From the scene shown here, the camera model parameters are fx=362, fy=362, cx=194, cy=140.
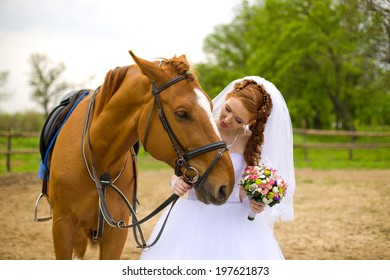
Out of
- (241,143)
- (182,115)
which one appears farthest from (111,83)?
(241,143)

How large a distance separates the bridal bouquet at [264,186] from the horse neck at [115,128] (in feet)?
2.90

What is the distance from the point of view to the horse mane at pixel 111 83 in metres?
2.72

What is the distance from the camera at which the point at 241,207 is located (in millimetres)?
2844

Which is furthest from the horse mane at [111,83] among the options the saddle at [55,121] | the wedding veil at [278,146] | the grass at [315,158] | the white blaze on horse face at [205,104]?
the grass at [315,158]

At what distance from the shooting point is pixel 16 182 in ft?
36.0

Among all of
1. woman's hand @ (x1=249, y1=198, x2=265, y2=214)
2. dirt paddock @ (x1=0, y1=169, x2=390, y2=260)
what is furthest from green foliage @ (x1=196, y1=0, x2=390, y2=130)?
woman's hand @ (x1=249, y1=198, x2=265, y2=214)

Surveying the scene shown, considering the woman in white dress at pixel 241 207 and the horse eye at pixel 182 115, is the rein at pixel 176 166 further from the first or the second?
the woman in white dress at pixel 241 207

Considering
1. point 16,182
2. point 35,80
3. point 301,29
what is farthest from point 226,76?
point 16,182

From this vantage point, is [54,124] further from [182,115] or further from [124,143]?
[182,115]

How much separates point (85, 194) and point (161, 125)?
3.16 feet

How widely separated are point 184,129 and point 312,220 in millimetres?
5702

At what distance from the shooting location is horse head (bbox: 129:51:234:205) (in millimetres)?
2189

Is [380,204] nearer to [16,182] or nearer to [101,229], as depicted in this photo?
[101,229]

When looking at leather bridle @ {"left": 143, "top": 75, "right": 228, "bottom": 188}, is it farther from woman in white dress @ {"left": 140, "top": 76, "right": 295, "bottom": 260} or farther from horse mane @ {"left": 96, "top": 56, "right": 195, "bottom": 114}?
woman in white dress @ {"left": 140, "top": 76, "right": 295, "bottom": 260}
